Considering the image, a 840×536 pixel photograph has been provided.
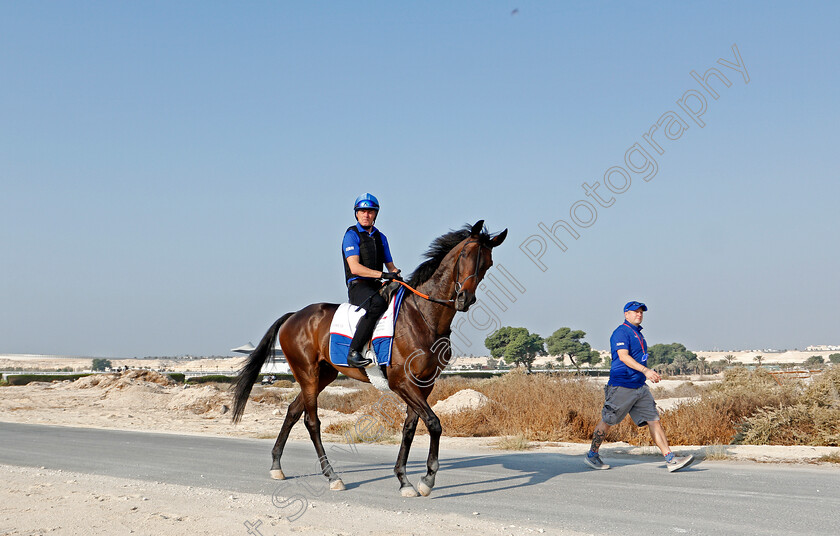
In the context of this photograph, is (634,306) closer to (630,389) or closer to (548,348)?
(630,389)

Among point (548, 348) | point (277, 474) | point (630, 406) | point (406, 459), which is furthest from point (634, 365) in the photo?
point (548, 348)

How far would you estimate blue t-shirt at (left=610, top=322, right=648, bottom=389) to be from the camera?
380 inches

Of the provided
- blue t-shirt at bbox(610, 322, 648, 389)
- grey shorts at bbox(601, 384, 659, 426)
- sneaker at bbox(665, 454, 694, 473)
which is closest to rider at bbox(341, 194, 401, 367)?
blue t-shirt at bbox(610, 322, 648, 389)

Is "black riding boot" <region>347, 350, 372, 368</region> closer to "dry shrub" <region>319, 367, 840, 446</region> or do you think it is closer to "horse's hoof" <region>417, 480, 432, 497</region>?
"horse's hoof" <region>417, 480, 432, 497</region>

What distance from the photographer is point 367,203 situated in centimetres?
905

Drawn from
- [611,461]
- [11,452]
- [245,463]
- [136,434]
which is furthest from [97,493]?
[136,434]

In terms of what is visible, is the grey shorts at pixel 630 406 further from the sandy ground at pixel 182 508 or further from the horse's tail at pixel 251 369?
the horse's tail at pixel 251 369

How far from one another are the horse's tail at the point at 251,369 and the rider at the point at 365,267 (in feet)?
6.60

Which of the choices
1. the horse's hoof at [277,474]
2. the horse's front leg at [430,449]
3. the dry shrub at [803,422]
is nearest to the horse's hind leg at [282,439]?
the horse's hoof at [277,474]

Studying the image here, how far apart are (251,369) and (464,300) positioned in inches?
169

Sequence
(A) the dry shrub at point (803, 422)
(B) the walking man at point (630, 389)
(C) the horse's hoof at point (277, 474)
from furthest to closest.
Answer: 1. (A) the dry shrub at point (803, 422)
2. (B) the walking man at point (630, 389)
3. (C) the horse's hoof at point (277, 474)

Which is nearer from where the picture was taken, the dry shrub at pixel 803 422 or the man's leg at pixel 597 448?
the man's leg at pixel 597 448

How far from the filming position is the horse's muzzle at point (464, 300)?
7.83 meters

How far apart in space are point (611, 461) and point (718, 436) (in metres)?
Answer: 4.07
